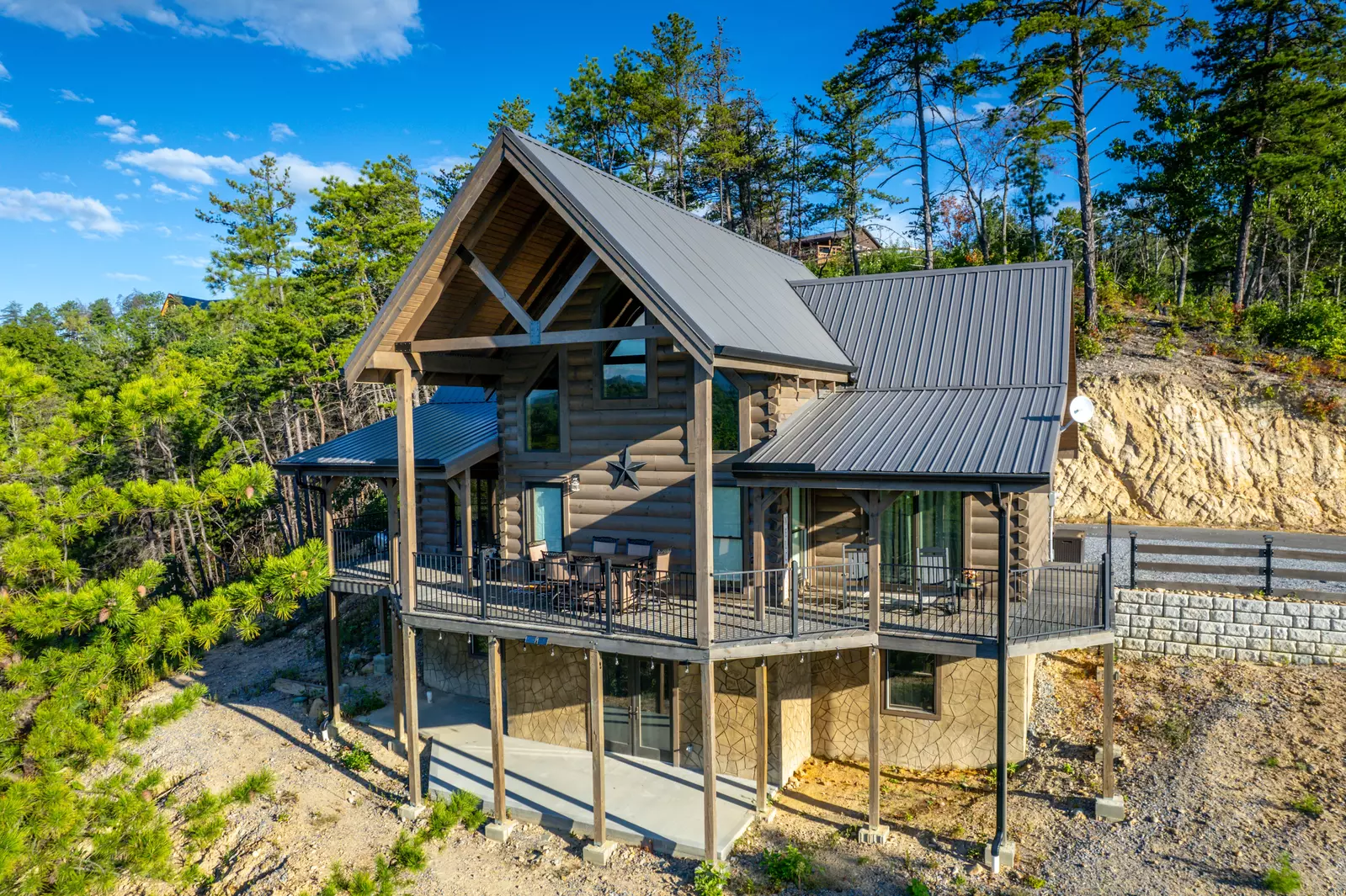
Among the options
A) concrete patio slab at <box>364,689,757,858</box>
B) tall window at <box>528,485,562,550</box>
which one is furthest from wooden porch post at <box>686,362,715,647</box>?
tall window at <box>528,485,562,550</box>

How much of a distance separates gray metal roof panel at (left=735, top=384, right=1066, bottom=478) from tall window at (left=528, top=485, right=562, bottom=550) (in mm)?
4278

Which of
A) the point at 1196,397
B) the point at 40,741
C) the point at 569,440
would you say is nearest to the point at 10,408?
the point at 40,741

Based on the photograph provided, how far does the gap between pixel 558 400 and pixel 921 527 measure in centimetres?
712

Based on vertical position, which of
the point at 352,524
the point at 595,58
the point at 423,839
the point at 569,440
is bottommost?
the point at 423,839

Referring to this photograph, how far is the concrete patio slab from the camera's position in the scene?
12.2 m

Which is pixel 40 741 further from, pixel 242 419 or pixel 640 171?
pixel 640 171

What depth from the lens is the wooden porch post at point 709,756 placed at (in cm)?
1106

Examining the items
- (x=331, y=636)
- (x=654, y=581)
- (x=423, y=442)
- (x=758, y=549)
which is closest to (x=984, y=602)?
(x=758, y=549)

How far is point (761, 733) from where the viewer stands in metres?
12.7

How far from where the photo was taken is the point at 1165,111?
30.8 metres

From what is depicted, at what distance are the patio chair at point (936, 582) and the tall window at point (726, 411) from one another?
383 cm

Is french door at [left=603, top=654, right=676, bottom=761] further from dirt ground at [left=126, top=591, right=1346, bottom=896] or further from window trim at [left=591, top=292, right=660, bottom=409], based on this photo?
window trim at [left=591, top=292, right=660, bottom=409]

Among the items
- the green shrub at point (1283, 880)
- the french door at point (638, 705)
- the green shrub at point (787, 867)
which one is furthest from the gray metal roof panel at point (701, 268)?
the green shrub at point (1283, 880)

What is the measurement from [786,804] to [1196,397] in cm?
2020
